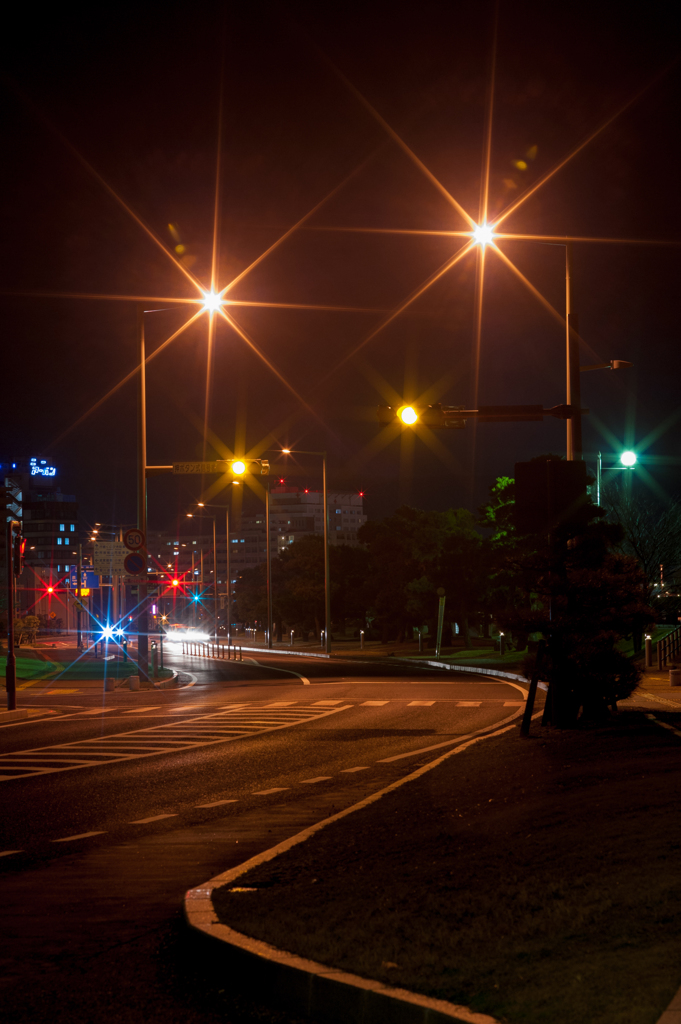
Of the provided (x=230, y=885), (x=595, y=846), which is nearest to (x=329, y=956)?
(x=230, y=885)

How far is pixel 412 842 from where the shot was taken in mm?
7391

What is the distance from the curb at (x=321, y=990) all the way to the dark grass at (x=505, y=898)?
0.29 feet

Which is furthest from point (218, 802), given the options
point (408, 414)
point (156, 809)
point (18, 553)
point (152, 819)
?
point (18, 553)

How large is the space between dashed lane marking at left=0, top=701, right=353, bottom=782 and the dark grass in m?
6.21

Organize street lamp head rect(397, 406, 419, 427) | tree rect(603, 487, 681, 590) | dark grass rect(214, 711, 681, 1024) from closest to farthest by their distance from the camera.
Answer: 1. dark grass rect(214, 711, 681, 1024)
2. street lamp head rect(397, 406, 419, 427)
3. tree rect(603, 487, 681, 590)

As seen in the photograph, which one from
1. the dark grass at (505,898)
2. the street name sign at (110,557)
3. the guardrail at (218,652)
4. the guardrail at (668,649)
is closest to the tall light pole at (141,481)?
the street name sign at (110,557)

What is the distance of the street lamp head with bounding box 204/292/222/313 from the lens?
25641 mm

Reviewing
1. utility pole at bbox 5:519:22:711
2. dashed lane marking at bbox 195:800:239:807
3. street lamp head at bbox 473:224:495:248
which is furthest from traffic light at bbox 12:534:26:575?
dashed lane marking at bbox 195:800:239:807

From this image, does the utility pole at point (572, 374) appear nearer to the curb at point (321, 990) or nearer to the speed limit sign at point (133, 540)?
the curb at point (321, 990)

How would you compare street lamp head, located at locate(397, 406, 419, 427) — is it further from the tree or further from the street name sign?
the tree

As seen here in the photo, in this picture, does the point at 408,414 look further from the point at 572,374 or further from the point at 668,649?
the point at 668,649

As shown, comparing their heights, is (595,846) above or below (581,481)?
below

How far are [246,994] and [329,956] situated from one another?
0.48 m

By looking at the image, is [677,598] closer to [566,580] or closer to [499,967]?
[566,580]
